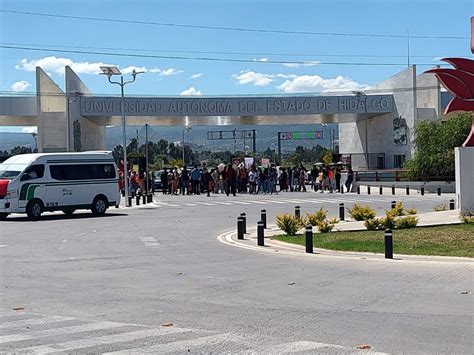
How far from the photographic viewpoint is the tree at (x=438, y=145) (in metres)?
45.2

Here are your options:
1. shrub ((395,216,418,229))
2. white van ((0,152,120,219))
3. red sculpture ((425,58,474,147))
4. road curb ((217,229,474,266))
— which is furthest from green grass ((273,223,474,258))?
white van ((0,152,120,219))

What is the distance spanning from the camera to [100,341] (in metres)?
7.85

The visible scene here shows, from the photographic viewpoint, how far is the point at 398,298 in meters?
10.4

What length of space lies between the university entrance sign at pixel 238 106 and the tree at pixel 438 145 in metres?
10.9

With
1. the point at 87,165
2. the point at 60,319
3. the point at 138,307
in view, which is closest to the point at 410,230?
the point at 138,307

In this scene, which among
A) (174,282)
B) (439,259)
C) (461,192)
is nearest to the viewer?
(174,282)

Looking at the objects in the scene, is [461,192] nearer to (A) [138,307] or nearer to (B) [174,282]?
(B) [174,282]

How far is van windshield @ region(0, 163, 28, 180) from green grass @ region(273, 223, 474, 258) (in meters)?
11.8

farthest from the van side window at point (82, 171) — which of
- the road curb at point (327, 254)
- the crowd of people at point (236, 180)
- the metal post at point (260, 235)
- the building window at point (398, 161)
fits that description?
the building window at point (398, 161)

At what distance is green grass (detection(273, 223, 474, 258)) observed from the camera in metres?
15.6

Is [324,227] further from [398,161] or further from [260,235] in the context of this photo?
[398,161]

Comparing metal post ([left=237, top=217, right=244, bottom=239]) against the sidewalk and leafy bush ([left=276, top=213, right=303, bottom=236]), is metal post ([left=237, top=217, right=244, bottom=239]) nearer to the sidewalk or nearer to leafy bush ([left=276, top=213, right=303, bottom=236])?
the sidewalk

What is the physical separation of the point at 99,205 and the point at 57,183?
7.96 feet

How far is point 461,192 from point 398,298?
12.5 meters
